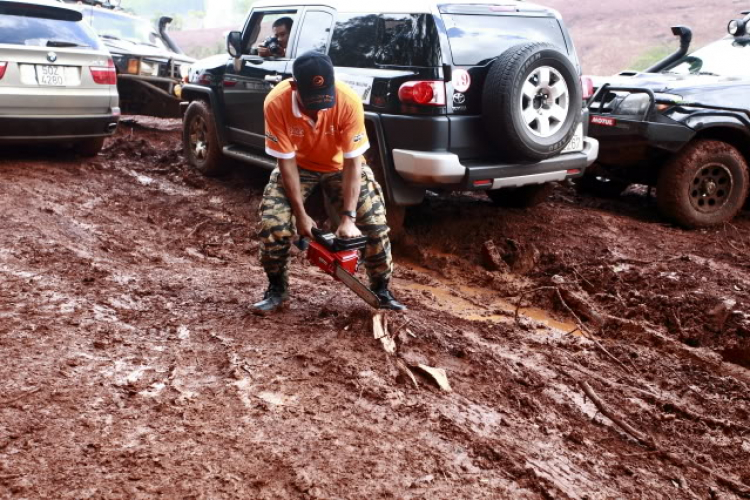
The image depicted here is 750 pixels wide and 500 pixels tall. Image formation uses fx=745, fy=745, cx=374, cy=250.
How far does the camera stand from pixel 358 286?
4.03m

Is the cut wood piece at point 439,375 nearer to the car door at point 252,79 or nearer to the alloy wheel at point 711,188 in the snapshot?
the car door at point 252,79

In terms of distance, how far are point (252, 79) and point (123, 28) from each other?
17.5ft

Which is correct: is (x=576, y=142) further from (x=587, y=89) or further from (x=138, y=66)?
(x=138, y=66)

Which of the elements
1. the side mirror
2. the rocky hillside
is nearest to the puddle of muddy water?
the side mirror

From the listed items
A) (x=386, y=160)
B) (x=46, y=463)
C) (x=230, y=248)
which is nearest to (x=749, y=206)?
(x=386, y=160)

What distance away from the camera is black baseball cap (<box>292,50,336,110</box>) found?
3539 mm

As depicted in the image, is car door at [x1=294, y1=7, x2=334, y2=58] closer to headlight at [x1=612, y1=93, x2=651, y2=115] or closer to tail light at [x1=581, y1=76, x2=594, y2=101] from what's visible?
tail light at [x1=581, y1=76, x2=594, y2=101]

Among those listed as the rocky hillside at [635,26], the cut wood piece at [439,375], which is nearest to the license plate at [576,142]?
the cut wood piece at [439,375]

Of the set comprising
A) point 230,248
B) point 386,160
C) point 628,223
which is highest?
point 386,160

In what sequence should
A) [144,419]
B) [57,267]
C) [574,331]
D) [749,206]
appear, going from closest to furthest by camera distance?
[144,419], [574,331], [57,267], [749,206]

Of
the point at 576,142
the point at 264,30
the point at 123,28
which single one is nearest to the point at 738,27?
the point at 576,142

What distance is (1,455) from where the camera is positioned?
2.61m

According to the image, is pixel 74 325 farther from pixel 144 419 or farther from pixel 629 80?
pixel 629 80

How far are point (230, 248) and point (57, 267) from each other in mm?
1393
